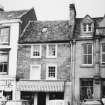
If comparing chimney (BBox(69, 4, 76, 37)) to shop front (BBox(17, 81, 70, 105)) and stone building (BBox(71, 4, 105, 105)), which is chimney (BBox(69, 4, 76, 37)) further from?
shop front (BBox(17, 81, 70, 105))

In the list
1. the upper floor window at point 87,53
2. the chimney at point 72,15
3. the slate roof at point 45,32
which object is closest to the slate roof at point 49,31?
the slate roof at point 45,32

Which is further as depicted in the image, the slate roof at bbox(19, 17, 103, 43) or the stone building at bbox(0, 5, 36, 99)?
the slate roof at bbox(19, 17, 103, 43)

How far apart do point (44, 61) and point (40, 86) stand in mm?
3270

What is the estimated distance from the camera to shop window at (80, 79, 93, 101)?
37094 mm

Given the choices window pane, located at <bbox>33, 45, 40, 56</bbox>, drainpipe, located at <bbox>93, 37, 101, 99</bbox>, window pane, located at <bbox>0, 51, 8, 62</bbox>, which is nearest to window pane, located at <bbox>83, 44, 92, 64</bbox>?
drainpipe, located at <bbox>93, 37, 101, 99</bbox>

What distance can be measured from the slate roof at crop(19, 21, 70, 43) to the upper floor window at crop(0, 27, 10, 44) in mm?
1957

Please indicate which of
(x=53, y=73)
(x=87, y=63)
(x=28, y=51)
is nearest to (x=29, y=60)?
(x=28, y=51)

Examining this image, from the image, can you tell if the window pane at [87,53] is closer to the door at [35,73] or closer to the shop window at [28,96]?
the door at [35,73]

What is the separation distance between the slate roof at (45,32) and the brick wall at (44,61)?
91cm

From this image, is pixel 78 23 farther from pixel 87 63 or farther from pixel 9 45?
pixel 9 45

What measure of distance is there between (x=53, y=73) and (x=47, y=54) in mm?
2527

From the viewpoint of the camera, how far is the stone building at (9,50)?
39.4m

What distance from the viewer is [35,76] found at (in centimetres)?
3925

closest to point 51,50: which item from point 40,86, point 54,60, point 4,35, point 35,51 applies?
point 54,60
